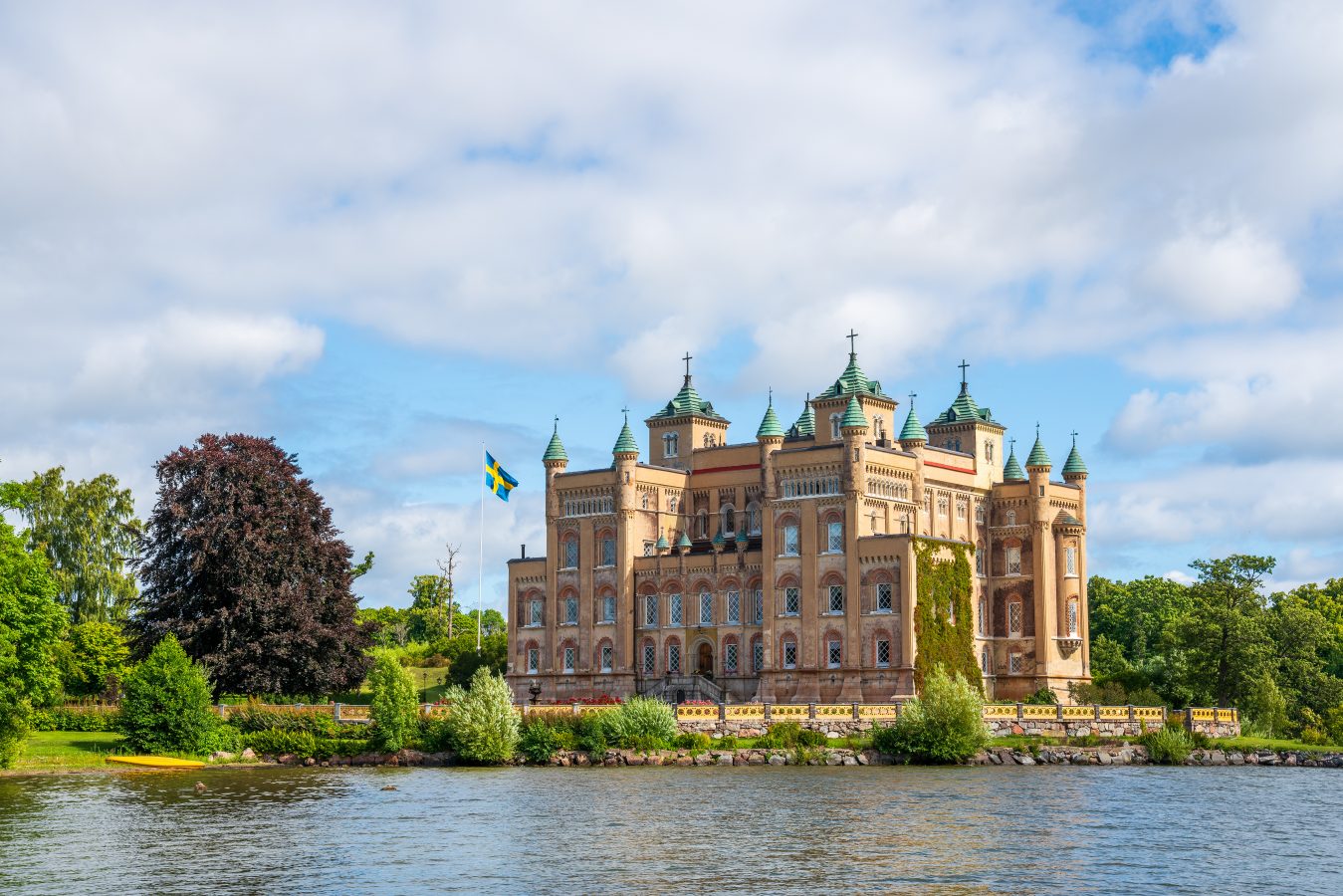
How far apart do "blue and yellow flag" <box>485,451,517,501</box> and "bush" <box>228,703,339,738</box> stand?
3077cm

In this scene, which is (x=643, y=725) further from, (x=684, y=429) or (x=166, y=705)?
(x=684, y=429)

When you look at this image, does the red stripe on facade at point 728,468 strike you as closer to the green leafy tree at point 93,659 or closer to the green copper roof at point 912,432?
the green copper roof at point 912,432

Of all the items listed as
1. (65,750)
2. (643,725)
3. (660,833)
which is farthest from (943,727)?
(65,750)

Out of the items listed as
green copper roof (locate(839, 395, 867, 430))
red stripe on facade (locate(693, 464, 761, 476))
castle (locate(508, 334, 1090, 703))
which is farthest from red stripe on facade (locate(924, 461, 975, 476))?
red stripe on facade (locate(693, 464, 761, 476))

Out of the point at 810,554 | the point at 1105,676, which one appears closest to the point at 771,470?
the point at 810,554

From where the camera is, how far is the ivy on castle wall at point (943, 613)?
307ft

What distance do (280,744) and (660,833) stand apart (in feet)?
106

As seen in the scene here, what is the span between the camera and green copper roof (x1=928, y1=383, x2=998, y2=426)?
353 feet

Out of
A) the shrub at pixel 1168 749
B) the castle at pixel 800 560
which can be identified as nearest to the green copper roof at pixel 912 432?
the castle at pixel 800 560

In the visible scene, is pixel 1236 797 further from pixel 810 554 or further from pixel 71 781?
pixel 71 781

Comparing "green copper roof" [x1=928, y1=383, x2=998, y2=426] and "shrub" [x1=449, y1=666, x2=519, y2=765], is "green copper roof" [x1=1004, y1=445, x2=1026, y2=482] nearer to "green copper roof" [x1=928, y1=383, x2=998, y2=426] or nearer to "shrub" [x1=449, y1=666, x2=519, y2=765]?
"green copper roof" [x1=928, y1=383, x2=998, y2=426]

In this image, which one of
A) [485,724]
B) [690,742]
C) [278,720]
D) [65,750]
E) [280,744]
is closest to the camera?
[65,750]

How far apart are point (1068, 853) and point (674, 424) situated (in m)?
67.6

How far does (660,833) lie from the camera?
157 feet
